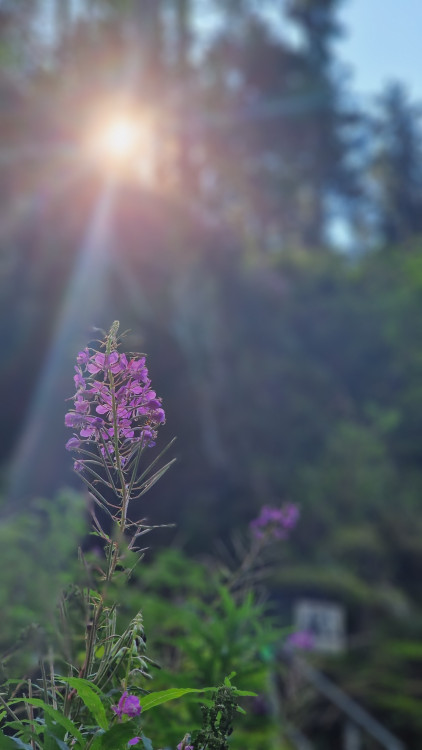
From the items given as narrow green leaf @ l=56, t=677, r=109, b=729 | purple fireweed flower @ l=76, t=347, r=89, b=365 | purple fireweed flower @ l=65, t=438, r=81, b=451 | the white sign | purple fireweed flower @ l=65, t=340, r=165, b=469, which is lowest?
the white sign

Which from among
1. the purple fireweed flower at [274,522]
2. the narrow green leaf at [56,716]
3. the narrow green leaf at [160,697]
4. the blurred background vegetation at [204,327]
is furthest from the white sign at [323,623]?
the narrow green leaf at [56,716]

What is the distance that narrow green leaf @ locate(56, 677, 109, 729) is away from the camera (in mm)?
1070

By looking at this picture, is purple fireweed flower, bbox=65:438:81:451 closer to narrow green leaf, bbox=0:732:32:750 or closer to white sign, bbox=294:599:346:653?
narrow green leaf, bbox=0:732:32:750

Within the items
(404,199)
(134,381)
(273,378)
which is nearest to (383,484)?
(273,378)

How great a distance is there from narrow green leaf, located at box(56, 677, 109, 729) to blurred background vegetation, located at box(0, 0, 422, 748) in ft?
8.12

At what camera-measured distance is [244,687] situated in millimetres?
2246

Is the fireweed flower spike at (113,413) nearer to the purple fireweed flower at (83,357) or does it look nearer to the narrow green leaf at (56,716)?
the purple fireweed flower at (83,357)

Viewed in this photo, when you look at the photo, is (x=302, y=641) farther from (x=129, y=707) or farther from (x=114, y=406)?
(x=114, y=406)

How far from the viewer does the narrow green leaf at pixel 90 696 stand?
1070mm

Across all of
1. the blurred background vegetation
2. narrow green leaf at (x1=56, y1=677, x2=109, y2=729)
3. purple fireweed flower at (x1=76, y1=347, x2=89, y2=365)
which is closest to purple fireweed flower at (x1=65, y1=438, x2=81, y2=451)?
purple fireweed flower at (x1=76, y1=347, x2=89, y2=365)

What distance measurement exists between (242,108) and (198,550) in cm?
1551

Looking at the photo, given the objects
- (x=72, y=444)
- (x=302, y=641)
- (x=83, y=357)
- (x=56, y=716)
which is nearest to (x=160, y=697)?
(x=56, y=716)

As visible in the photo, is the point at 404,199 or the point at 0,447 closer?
the point at 0,447

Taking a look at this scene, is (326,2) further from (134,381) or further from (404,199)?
(134,381)
